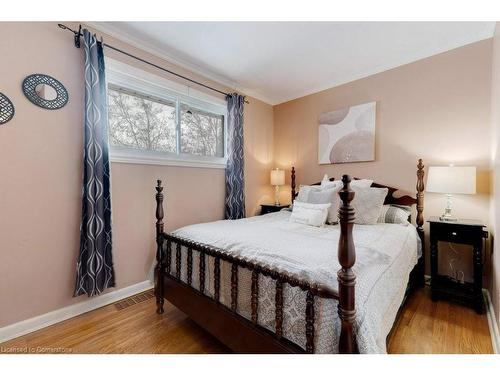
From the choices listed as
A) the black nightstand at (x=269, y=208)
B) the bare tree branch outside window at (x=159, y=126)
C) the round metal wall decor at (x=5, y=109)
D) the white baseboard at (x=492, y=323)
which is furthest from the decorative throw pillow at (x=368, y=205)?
the round metal wall decor at (x=5, y=109)

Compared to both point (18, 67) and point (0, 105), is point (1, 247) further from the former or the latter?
point (18, 67)

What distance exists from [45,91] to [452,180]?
347 cm

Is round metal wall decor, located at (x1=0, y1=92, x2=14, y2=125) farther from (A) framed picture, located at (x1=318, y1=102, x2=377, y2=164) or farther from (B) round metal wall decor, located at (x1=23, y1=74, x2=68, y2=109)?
(A) framed picture, located at (x1=318, y1=102, x2=377, y2=164)

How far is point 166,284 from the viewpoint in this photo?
6.36 ft

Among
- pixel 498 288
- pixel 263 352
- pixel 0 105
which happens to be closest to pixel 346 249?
pixel 263 352

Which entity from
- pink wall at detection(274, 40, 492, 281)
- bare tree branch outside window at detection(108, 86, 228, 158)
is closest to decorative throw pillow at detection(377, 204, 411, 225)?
pink wall at detection(274, 40, 492, 281)

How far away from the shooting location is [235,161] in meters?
3.28

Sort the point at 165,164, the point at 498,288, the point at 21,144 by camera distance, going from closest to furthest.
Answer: the point at 498,288 < the point at 21,144 < the point at 165,164

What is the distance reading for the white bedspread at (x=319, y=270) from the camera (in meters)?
1.01

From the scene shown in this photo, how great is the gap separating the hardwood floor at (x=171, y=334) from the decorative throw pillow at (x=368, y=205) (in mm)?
825

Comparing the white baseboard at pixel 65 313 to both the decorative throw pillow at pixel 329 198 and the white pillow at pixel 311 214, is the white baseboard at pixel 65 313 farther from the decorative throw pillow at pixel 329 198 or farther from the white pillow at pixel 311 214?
the decorative throw pillow at pixel 329 198

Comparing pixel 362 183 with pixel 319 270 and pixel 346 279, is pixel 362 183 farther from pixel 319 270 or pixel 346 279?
pixel 346 279

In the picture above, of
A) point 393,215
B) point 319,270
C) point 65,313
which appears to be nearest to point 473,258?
point 393,215

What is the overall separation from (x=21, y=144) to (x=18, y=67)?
56cm
